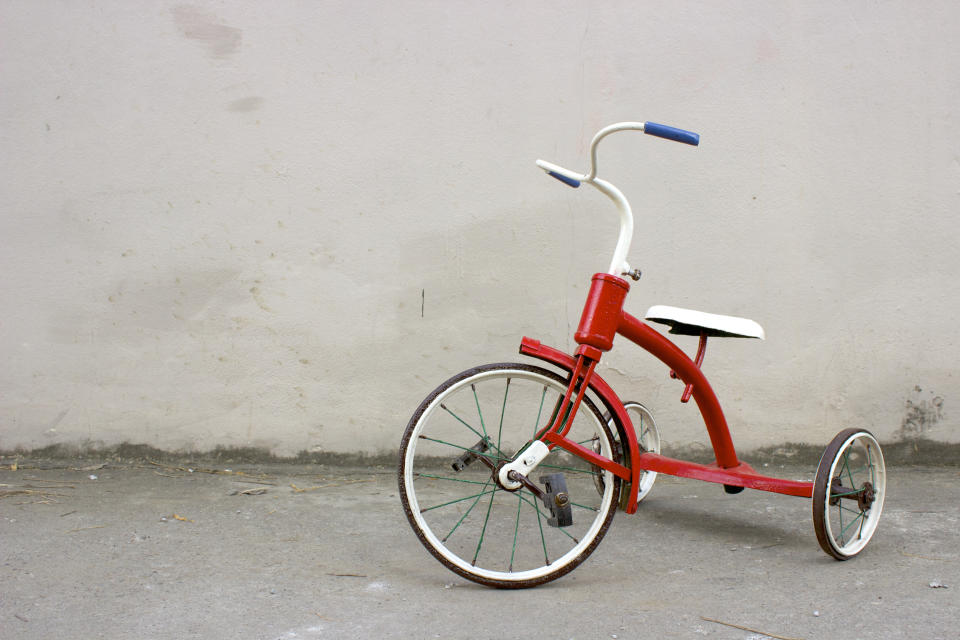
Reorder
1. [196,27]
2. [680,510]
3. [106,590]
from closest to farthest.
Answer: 1. [106,590]
2. [680,510]
3. [196,27]

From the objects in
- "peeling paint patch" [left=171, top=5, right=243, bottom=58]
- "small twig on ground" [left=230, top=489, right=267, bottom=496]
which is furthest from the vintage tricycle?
"peeling paint patch" [left=171, top=5, right=243, bottom=58]

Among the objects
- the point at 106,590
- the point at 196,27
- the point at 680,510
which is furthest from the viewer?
the point at 196,27

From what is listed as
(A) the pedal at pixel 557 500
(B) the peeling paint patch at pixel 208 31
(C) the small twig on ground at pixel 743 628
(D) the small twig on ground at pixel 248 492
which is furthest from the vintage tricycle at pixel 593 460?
(B) the peeling paint patch at pixel 208 31

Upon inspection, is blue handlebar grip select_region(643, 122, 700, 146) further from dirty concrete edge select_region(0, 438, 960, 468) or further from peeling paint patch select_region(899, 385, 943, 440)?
peeling paint patch select_region(899, 385, 943, 440)

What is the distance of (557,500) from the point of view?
2.37 metres

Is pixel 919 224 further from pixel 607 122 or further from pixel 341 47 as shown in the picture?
pixel 341 47

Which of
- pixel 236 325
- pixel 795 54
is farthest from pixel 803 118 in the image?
pixel 236 325

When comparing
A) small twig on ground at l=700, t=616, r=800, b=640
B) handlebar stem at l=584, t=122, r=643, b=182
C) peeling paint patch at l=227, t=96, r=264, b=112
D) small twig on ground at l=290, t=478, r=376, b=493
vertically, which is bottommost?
small twig on ground at l=290, t=478, r=376, b=493

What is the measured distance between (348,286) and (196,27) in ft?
4.36

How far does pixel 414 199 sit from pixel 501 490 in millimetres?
1365

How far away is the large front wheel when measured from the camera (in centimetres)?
236

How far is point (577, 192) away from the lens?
3.50m

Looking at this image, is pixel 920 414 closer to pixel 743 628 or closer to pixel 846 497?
pixel 846 497

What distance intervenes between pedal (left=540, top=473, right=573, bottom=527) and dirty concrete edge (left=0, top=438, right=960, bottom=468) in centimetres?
132
